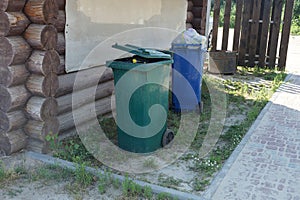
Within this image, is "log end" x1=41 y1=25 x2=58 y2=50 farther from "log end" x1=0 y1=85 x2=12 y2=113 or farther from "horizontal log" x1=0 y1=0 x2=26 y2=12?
"log end" x1=0 y1=85 x2=12 y2=113

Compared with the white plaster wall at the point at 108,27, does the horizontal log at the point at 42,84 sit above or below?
below

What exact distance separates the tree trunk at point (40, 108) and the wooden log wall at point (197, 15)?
4842mm

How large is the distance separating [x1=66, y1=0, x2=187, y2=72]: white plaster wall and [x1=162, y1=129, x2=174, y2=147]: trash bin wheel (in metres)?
1.50

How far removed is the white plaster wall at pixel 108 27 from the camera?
197 inches

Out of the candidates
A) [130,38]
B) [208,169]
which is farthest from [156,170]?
[130,38]

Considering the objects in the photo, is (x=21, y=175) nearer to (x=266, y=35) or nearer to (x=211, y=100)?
(x=211, y=100)

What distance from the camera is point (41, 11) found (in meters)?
4.11

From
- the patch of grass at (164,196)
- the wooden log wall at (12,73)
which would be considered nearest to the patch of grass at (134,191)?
the patch of grass at (164,196)

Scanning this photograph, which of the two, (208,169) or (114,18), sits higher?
(114,18)

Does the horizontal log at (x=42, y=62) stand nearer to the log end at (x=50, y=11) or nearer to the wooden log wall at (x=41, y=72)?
the wooden log wall at (x=41, y=72)

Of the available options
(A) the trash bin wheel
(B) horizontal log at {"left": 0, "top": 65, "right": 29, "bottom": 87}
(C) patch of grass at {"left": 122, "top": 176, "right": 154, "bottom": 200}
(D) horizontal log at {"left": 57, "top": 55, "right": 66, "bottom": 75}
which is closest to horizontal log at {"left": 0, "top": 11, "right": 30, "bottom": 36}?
(B) horizontal log at {"left": 0, "top": 65, "right": 29, "bottom": 87}

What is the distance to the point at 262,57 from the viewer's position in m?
10.6

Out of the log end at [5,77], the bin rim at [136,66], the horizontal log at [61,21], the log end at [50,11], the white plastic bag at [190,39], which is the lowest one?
the log end at [5,77]

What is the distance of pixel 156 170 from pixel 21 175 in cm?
149
